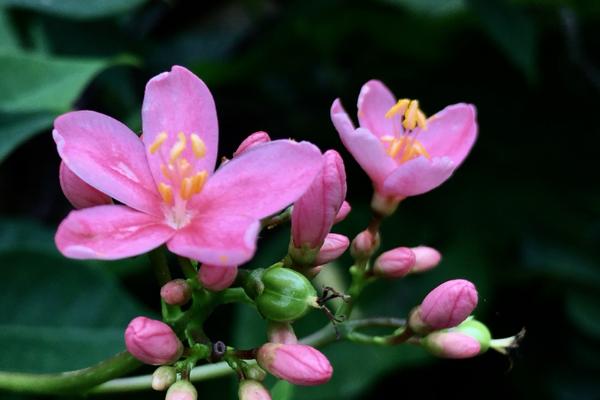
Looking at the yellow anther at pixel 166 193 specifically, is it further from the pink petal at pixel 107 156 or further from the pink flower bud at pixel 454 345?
the pink flower bud at pixel 454 345

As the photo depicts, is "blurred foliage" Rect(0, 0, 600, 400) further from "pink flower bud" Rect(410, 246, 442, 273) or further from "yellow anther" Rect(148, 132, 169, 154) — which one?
"yellow anther" Rect(148, 132, 169, 154)

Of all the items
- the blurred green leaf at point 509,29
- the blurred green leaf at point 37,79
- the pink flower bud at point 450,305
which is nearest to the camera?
the pink flower bud at point 450,305

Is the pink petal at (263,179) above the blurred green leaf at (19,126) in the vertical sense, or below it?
above

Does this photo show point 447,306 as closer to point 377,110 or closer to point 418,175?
point 418,175

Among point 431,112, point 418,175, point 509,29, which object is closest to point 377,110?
point 418,175

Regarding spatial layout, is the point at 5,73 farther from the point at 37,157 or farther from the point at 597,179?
the point at 597,179

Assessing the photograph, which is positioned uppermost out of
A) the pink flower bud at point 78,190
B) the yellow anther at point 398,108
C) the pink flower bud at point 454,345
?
the yellow anther at point 398,108

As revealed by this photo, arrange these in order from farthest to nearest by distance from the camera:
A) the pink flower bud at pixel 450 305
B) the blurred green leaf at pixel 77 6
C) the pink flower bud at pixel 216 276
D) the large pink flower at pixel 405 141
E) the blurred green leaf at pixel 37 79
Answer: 1. the blurred green leaf at pixel 77 6
2. the blurred green leaf at pixel 37 79
3. the large pink flower at pixel 405 141
4. the pink flower bud at pixel 450 305
5. the pink flower bud at pixel 216 276

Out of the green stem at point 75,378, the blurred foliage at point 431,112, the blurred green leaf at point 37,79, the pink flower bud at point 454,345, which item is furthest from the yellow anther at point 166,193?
the blurred foliage at point 431,112
